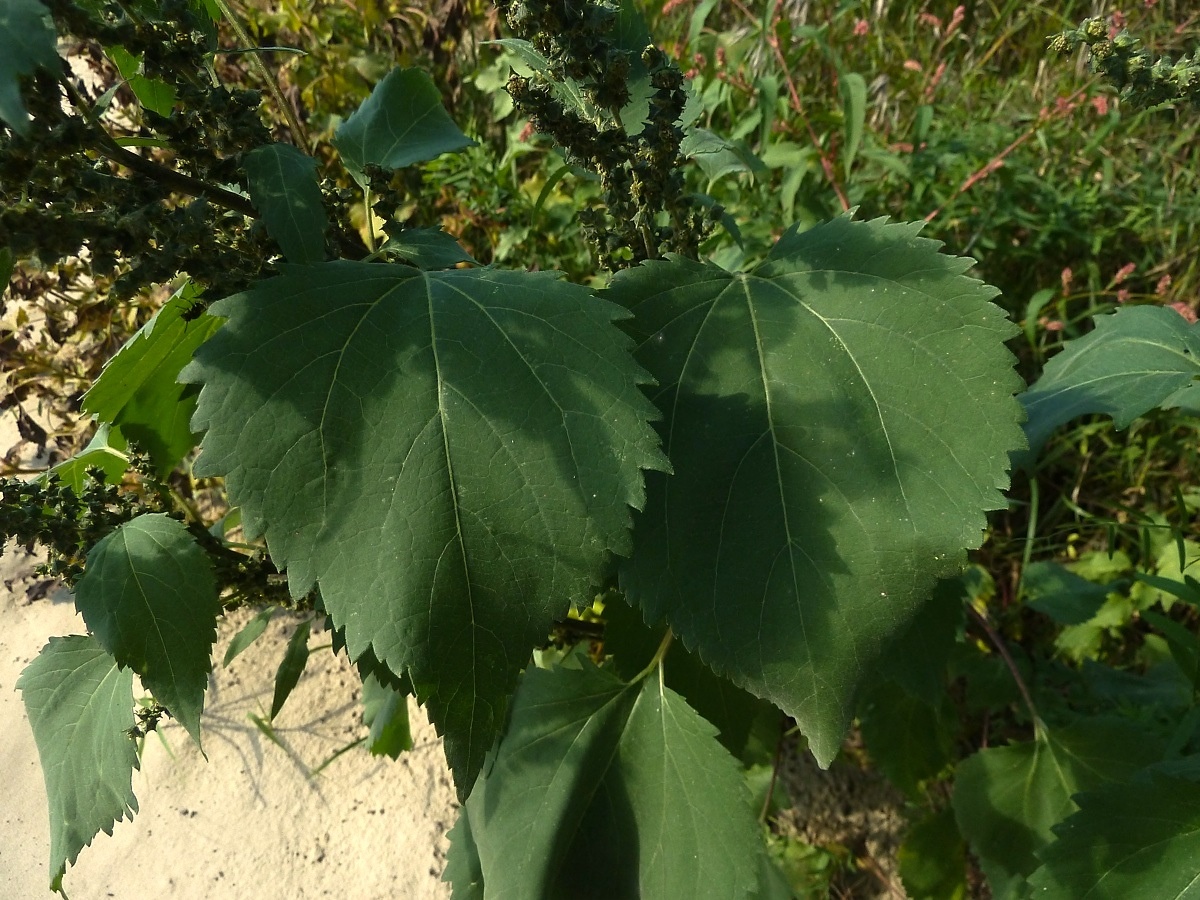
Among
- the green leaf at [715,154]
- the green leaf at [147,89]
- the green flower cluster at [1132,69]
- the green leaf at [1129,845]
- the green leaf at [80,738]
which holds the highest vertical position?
the green leaf at [147,89]

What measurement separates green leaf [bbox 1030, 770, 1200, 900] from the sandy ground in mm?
1325

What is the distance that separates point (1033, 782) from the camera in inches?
62.9

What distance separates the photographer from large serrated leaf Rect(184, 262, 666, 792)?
32.3 inches

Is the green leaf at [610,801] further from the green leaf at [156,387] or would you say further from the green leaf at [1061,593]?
the green leaf at [1061,593]

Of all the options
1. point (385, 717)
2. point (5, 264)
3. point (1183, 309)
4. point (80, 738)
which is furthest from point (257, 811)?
point (1183, 309)

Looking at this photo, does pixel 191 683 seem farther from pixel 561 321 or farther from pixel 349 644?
pixel 561 321

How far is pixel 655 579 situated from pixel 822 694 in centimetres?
20

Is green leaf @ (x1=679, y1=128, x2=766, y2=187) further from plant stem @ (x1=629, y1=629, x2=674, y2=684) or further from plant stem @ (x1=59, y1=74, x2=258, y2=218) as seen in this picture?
plant stem @ (x1=629, y1=629, x2=674, y2=684)

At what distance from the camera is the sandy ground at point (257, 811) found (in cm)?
206

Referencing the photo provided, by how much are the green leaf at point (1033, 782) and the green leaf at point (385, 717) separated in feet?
3.36

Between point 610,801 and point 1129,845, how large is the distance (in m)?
0.69

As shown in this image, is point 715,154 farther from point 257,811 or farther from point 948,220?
point 257,811

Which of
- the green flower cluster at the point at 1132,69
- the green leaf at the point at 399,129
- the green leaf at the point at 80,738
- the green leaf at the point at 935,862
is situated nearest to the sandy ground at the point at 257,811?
the green leaf at the point at 80,738

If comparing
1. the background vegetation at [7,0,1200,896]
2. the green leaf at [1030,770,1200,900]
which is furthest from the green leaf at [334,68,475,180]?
the green leaf at [1030,770,1200,900]
